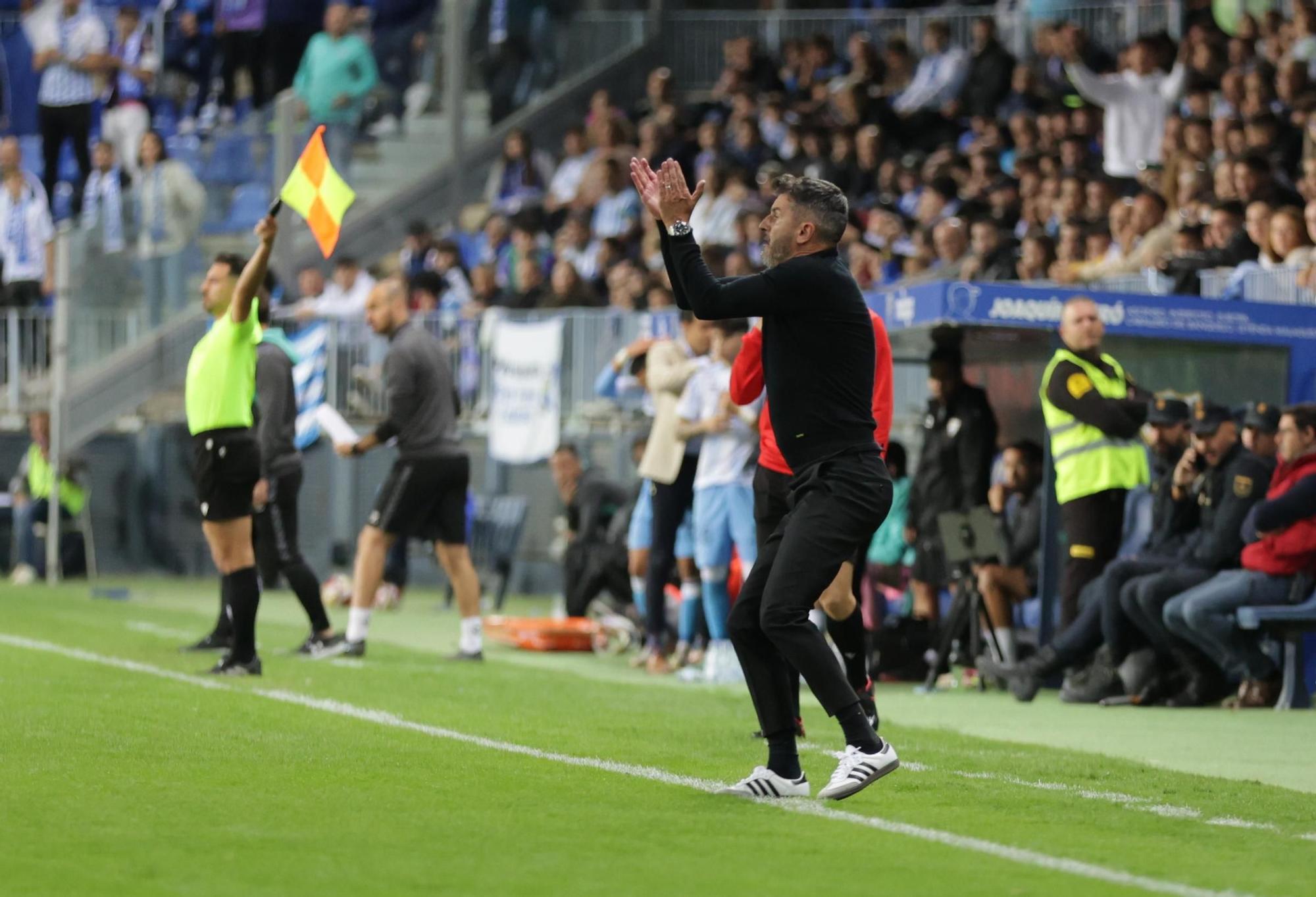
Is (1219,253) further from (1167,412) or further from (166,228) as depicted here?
(166,228)

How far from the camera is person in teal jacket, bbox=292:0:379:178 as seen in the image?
24.1 meters

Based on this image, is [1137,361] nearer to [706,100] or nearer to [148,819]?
[148,819]

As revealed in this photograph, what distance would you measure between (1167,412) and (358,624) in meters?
5.00

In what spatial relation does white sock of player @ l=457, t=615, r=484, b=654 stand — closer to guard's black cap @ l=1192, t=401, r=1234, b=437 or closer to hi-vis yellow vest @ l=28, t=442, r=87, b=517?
guard's black cap @ l=1192, t=401, r=1234, b=437

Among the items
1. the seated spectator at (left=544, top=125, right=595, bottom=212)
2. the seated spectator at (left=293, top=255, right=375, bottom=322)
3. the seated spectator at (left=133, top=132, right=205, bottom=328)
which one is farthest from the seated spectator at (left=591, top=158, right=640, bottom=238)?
the seated spectator at (left=133, top=132, right=205, bottom=328)

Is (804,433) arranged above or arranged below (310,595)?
above

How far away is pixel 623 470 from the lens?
2073 centimetres

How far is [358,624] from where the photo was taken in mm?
13727

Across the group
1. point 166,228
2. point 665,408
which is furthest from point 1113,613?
point 166,228

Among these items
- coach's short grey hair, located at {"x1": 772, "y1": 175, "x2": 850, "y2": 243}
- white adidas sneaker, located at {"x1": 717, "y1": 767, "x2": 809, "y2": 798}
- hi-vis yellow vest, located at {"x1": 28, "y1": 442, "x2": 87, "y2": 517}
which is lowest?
white adidas sneaker, located at {"x1": 717, "y1": 767, "x2": 809, "y2": 798}

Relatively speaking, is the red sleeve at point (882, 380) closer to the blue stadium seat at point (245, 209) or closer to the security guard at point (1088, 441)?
the security guard at point (1088, 441)

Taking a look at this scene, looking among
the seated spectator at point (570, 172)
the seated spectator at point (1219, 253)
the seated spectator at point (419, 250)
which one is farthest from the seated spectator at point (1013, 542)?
the seated spectator at point (570, 172)

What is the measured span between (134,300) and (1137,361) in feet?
39.5

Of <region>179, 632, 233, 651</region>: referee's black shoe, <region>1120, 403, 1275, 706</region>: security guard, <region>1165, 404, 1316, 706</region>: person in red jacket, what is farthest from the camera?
<region>179, 632, 233, 651</region>: referee's black shoe
